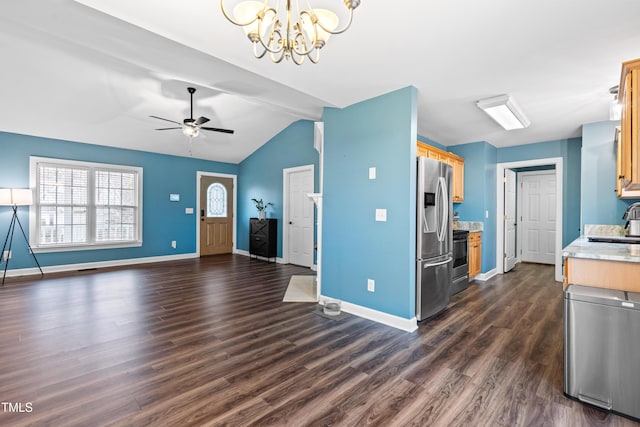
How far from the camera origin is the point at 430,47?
2.26 metres

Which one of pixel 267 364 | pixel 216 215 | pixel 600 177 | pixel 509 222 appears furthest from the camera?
pixel 216 215

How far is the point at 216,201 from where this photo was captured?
7.73 m

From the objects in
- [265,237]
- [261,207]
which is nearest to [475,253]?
[265,237]

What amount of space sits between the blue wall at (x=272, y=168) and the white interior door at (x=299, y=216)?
0.69 feet

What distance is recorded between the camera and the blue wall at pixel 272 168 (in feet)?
20.6

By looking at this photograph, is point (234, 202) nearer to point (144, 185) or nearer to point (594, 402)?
point (144, 185)

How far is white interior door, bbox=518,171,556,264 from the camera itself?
22.0ft

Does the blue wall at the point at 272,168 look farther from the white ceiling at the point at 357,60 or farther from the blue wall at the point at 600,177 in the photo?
the blue wall at the point at 600,177

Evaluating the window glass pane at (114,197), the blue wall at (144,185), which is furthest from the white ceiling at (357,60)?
the window glass pane at (114,197)

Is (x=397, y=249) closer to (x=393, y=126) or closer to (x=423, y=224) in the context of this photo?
(x=423, y=224)

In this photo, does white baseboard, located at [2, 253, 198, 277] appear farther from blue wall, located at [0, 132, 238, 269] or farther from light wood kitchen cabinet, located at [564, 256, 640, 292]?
light wood kitchen cabinet, located at [564, 256, 640, 292]

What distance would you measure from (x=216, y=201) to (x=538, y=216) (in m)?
7.72

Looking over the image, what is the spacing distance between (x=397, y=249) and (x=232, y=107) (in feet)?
13.0

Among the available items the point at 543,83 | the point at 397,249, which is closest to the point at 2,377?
the point at 397,249
